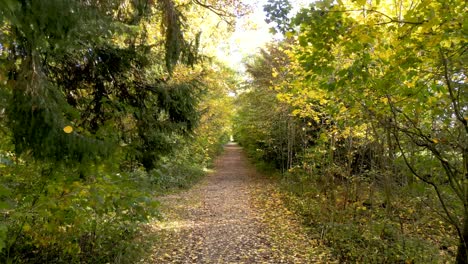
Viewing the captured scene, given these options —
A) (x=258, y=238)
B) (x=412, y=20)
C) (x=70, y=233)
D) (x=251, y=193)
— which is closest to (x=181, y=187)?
(x=251, y=193)

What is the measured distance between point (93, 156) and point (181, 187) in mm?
12615

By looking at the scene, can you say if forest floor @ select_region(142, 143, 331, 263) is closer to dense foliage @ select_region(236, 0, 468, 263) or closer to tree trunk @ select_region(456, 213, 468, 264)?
dense foliage @ select_region(236, 0, 468, 263)

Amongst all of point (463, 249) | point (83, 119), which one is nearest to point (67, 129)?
point (83, 119)

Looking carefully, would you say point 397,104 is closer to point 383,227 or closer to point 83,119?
point 383,227

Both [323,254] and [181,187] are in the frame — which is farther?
[181,187]

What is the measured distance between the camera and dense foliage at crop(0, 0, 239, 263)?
3000 millimetres

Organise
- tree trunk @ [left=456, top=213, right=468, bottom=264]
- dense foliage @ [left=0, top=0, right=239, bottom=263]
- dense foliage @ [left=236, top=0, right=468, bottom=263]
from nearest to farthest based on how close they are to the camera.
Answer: dense foliage @ [left=0, top=0, right=239, bottom=263] < dense foliage @ [left=236, top=0, right=468, bottom=263] < tree trunk @ [left=456, top=213, right=468, bottom=264]

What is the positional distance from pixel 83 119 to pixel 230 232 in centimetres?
461

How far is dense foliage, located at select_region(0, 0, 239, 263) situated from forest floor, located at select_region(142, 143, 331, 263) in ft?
3.34

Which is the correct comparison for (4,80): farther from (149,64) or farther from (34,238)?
(149,64)

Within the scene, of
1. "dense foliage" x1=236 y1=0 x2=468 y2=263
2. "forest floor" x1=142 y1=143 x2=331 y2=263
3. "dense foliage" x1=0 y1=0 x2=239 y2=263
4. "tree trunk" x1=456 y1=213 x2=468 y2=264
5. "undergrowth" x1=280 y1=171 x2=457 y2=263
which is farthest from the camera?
"forest floor" x1=142 y1=143 x2=331 y2=263

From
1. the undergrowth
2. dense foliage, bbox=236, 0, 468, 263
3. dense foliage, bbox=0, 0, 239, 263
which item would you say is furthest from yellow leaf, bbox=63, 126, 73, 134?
the undergrowth

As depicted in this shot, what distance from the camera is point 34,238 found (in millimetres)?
4488

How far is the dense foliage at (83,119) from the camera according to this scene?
3.00 m
